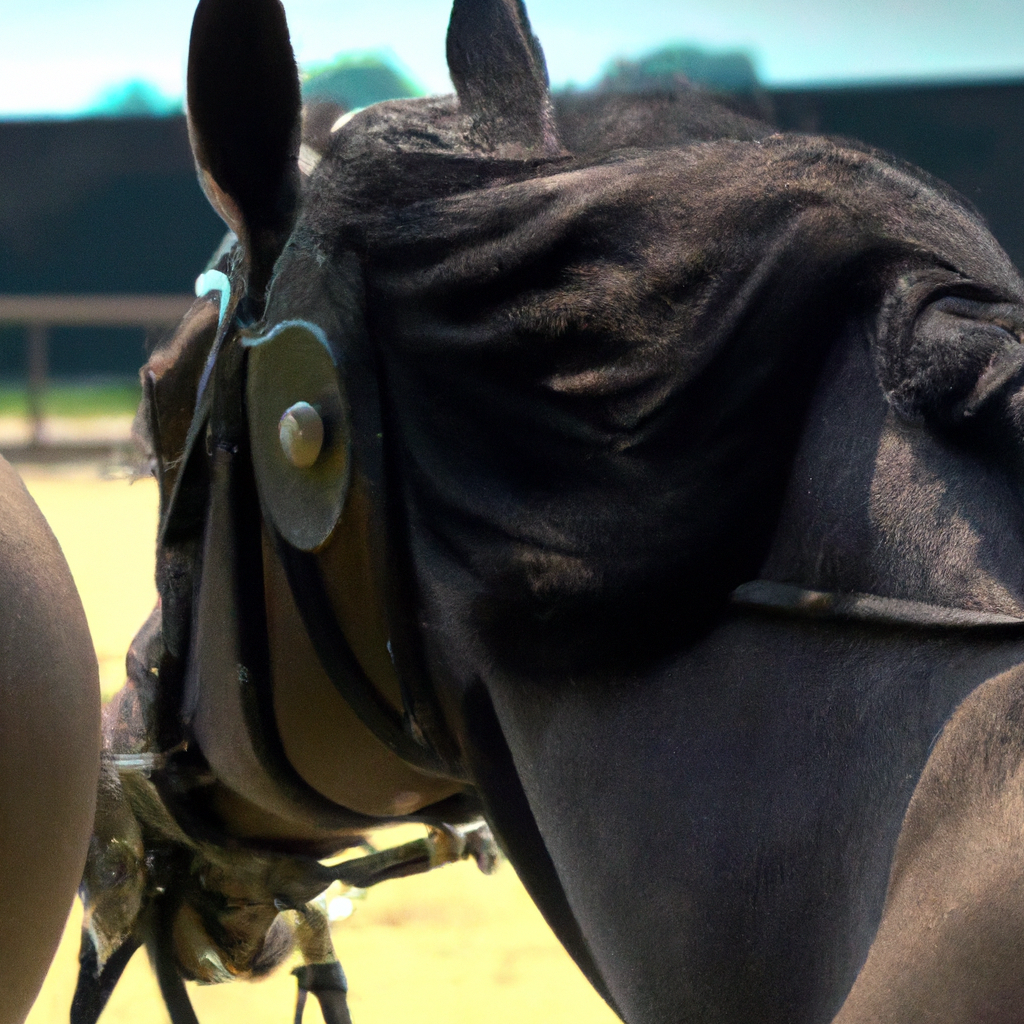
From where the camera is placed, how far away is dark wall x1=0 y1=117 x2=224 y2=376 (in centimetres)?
963

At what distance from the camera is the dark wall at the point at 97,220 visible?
963cm

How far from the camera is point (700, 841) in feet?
2.06

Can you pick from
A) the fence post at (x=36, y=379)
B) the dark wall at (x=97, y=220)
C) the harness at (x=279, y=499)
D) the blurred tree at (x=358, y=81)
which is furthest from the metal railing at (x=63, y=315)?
the harness at (x=279, y=499)

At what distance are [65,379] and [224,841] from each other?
9.56 meters

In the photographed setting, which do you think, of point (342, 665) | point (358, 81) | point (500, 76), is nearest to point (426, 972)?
point (342, 665)

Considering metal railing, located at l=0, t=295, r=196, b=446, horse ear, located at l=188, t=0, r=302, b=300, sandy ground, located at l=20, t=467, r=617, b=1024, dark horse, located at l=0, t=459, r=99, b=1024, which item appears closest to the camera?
dark horse, located at l=0, t=459, r=99, b=1024

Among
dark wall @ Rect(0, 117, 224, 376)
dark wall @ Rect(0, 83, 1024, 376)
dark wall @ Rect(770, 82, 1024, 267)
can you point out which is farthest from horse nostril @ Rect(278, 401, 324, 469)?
dark wall @ Rect(0, 117, 224, 376)

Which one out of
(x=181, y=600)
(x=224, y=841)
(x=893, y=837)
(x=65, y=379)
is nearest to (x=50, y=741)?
(x=181, y=600)

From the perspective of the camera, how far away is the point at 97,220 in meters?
10.1

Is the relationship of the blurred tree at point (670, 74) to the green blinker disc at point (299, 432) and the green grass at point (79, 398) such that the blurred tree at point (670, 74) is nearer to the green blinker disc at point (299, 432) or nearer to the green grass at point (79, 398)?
the green blinker disc at point (299, 432)

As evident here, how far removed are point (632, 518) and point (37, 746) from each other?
366 millimetres

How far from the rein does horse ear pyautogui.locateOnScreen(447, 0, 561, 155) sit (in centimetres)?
35

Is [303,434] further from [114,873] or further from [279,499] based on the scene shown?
[114,873]

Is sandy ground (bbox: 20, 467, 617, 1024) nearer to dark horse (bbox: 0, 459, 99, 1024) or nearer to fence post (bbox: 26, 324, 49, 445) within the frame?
dark horse (bbox: 0, 459, 99, 1024)
